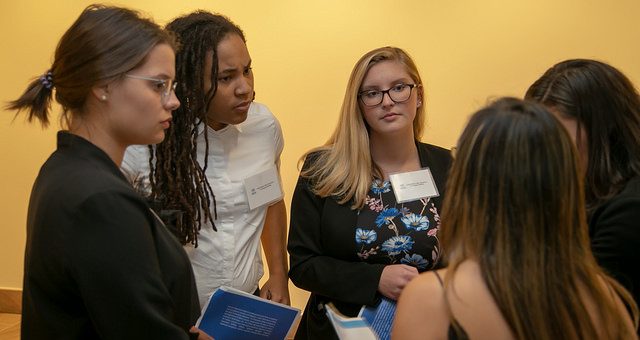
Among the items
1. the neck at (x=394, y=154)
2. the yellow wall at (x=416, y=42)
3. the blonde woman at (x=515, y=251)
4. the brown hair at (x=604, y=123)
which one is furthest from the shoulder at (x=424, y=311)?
the yellow wall at (x=416, y=42)

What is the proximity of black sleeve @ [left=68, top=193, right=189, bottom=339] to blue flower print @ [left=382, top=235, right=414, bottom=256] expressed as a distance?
3.09ft

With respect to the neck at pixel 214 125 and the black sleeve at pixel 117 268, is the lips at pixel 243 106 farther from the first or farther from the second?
the black sleeve at pixel 117 268

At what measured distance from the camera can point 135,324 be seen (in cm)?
134

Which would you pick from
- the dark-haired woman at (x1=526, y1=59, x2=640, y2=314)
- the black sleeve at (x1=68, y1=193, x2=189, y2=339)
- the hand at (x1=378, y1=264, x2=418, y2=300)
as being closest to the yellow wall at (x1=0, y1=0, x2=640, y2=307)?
the hand at (x1=378, y1=264, x2=418, y2=300)

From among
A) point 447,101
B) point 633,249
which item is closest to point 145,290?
point 633,249

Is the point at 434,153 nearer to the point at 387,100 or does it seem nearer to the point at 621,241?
the point at 387,100

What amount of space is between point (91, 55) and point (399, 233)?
44.1 inches

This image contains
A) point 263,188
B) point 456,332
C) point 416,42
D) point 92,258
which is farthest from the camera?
point 416,42

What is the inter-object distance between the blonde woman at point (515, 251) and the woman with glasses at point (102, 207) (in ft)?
1.77

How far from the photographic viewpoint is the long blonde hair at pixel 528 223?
1146 mm

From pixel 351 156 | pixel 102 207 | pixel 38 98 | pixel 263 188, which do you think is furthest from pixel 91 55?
pixel 351 156

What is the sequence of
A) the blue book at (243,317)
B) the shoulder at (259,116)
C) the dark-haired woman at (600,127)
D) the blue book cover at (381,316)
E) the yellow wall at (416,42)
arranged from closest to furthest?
the dark-haired woman at (600,127) < the blue book at (243,317) < the blue book cover at (381,316) < the shoulder at (259,116) < the yellow wall at (416,42)

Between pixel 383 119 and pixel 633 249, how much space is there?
38.2 inches

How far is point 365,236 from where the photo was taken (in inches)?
84.7
